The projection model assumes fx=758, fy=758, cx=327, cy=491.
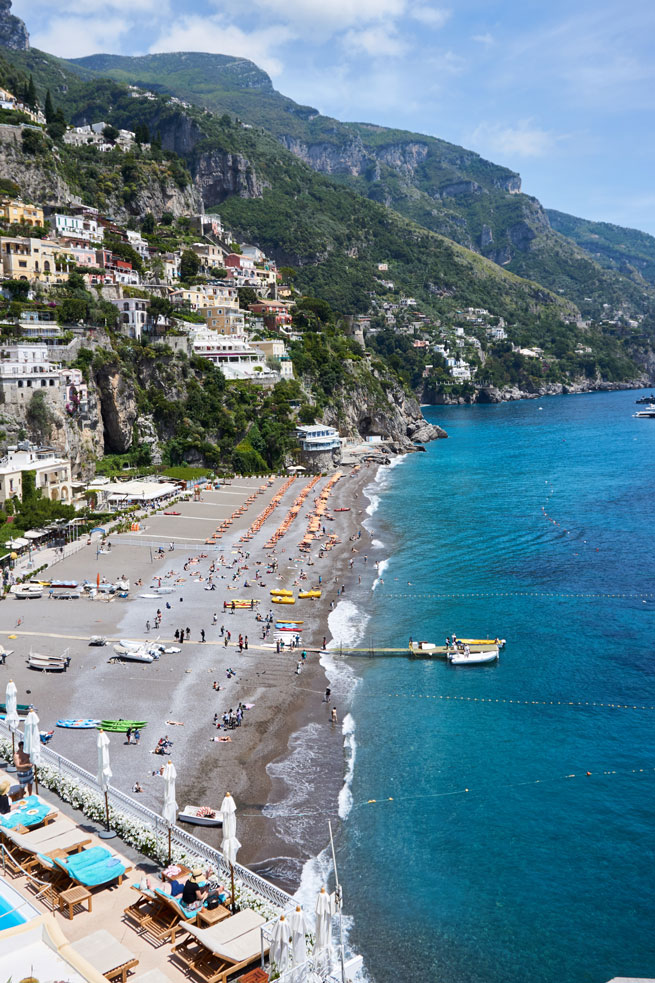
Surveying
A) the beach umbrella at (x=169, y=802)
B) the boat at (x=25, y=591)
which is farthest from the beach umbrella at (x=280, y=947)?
the boat at (x=25, y=591)

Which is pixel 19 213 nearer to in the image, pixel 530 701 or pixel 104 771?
pixel 530 701

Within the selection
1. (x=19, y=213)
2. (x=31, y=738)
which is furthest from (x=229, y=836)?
(x=19, y=213)

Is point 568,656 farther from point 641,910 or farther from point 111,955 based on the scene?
point 111,955

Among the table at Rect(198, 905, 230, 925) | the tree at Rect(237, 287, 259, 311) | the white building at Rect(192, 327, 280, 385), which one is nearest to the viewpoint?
the table at Rect(198, 905, 230, 925)

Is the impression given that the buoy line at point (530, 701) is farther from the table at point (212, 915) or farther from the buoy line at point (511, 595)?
the table at point (212, 915)

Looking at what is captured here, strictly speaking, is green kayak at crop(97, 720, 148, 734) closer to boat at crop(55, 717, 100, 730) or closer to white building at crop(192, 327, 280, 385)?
boat at crop(55, 717, 100, 730)

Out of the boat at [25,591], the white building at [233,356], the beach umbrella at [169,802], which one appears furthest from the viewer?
the white building at [233,356]

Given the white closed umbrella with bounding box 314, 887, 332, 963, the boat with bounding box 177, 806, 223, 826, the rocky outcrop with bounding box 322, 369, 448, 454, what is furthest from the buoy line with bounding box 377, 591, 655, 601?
the rocky outcrop with bounding box 322, 369, 448, 454
